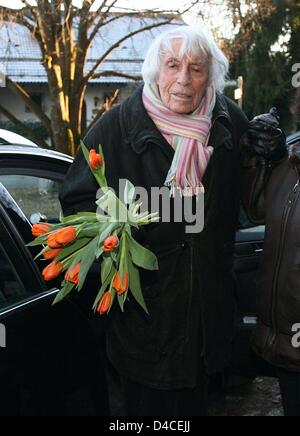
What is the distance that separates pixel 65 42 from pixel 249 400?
9405mm

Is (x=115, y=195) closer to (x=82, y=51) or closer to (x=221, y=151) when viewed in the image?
(x=221, y=151)

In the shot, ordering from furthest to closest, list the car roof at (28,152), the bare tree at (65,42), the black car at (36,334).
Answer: the bare tree at (65,42) < the car roof at (28,152) < the black car at (36,334)

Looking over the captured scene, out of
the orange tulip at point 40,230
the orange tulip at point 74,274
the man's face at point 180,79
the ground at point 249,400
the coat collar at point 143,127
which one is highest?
the man's face at point 180,79

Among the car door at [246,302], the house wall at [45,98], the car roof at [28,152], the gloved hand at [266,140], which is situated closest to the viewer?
the gloved hand at [266,140]

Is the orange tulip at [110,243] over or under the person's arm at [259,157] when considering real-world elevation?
under

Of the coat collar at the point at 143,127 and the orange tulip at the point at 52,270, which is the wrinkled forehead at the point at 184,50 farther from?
the orange tulip at the point at 52,270

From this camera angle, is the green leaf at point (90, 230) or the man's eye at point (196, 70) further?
the man's eye at point (196, 70)

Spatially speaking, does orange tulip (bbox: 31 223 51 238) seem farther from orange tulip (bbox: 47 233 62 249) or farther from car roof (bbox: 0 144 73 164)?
car roof (bbox: 0 144 73 164)

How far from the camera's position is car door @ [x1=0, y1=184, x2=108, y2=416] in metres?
1.86

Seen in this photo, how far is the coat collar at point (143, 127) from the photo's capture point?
2037mm

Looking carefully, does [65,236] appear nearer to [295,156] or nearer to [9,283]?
[9,283]

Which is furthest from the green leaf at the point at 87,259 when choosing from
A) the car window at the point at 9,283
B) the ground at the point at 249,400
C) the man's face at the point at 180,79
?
the ground at the point at 249,400

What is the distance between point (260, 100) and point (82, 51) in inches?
412

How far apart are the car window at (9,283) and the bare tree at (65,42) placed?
9.55 meters
